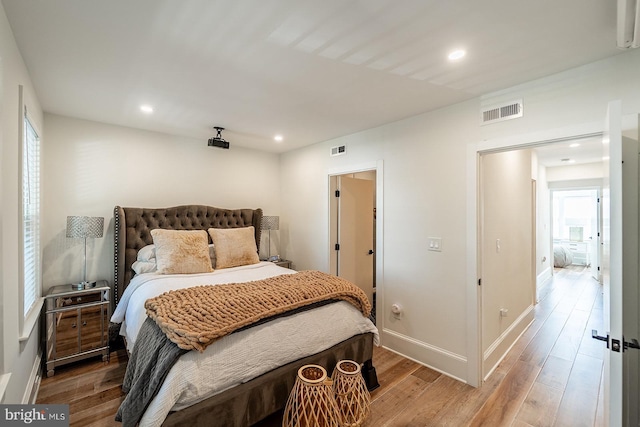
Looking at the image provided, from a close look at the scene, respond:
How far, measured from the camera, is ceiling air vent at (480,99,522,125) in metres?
2.18

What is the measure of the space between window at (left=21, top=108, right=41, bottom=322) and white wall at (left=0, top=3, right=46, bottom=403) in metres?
0.39

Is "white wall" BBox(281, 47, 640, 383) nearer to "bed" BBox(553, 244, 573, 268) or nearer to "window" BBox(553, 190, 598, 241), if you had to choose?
"bed" BBox(553, 244, 573, 268)

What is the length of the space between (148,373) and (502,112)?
10.1 feet

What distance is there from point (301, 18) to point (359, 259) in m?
3.35

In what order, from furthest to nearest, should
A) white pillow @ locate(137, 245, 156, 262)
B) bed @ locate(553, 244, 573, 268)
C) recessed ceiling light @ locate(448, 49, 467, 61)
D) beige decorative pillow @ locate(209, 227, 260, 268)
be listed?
bed @ locate(553, 244, 573, 268)
beige decorative pillow @ locate(209, 227, 260, 268)
white pillow @ locate(137, 245, 156, 262)
recessed ceiling light @ locate(448, 49, 467, 61)

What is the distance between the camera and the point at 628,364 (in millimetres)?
1654

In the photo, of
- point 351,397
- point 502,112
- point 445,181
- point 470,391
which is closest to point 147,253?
point 351,397

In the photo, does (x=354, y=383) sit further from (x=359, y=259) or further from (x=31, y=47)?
(x=31, y=47)

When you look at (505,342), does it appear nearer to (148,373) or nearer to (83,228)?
(148,373)

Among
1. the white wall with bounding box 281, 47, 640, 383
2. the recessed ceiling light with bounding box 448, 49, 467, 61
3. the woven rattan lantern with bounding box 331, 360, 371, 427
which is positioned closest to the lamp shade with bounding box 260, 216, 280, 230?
the white wall with bounding box 281, 47, 640, 383

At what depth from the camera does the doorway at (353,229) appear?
12.7ft

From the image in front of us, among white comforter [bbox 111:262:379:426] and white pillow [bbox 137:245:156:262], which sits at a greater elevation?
white pillow [bbox 137:245:156:262]

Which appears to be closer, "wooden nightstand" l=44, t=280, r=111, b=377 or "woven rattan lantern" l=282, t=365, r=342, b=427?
"woven rattan lantern" l=282, t=365, r=342, b=427

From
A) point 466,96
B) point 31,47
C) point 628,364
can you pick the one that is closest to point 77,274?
point 31,47
